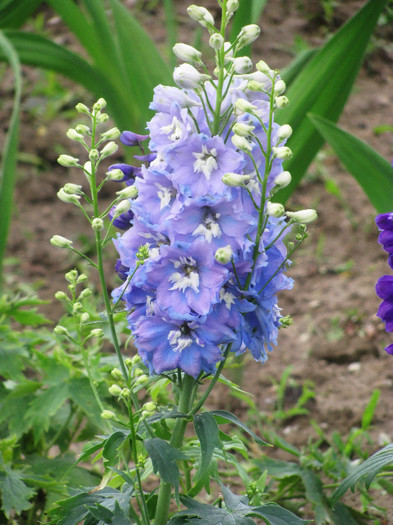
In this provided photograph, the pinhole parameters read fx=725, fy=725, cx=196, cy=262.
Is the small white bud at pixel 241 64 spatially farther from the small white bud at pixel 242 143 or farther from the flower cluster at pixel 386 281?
the flower cluster at pixel 386 281

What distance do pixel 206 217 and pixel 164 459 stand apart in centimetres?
31

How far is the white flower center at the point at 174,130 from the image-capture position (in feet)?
3.02

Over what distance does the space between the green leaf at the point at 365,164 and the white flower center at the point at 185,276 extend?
729mm

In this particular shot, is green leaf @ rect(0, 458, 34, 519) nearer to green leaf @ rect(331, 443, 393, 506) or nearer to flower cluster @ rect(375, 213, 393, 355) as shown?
green leaf @ rect(331, 443, 393, 506)

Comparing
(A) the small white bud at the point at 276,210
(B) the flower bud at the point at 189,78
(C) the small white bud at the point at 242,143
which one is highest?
(B) the flower bud at the point at 189,78

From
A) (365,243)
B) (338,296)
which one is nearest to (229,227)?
(338,296)

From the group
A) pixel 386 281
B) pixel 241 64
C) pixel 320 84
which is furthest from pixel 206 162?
pixel 320 84

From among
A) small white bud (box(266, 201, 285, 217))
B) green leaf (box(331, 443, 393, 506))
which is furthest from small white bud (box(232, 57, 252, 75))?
green leaf (box(331, 443, 393, 506))

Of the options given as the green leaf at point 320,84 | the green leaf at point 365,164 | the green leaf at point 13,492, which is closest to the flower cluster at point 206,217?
the green leaf at point 13,492

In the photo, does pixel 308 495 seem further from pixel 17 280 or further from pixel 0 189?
pixel 17 280

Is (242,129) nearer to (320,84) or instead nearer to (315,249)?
(320,84)

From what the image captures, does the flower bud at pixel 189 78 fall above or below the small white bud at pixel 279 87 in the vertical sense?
above

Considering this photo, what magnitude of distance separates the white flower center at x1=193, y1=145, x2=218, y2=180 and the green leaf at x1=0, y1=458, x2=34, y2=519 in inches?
24.2

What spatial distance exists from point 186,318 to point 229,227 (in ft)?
0.41
